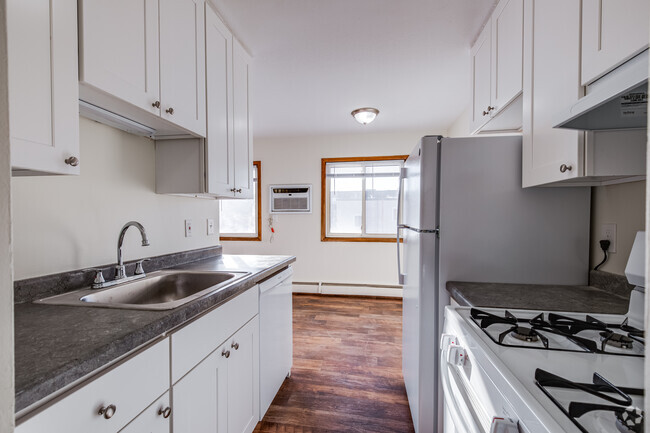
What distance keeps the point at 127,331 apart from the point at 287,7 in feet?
5.89

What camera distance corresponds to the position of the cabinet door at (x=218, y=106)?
5.41 ft

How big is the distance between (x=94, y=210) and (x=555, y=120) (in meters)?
1.83

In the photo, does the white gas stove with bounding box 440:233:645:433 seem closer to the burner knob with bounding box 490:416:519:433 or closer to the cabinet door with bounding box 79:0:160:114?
the burner knob with bounding box 490:416:519:433

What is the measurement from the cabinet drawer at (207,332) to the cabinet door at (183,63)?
0.90 m

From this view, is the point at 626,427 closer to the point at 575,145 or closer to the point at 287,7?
the point at 575,145

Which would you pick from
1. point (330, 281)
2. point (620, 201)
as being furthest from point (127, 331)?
point (330, 281)

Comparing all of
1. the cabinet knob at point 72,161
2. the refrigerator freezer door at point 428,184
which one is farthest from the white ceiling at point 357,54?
the cabinet knob at point 72,161

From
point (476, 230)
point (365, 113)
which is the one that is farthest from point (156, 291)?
point (365, 113)

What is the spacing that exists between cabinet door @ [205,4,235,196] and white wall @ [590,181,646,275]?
6.50 ft

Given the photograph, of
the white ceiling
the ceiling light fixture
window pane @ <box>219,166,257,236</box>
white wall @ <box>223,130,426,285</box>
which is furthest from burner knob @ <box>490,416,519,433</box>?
window pane @ <box>219,166,257,236</box>

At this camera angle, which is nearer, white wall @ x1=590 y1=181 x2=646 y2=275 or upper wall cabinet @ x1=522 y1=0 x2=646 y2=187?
upper wall cabinet @ x1=522 y1=0 x2=646 y2=187

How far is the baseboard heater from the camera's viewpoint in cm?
416

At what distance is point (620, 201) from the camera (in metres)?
1.28

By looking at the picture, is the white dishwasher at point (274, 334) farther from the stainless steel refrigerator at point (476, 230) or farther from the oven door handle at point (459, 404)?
the oven door handle at point (459, 404)
